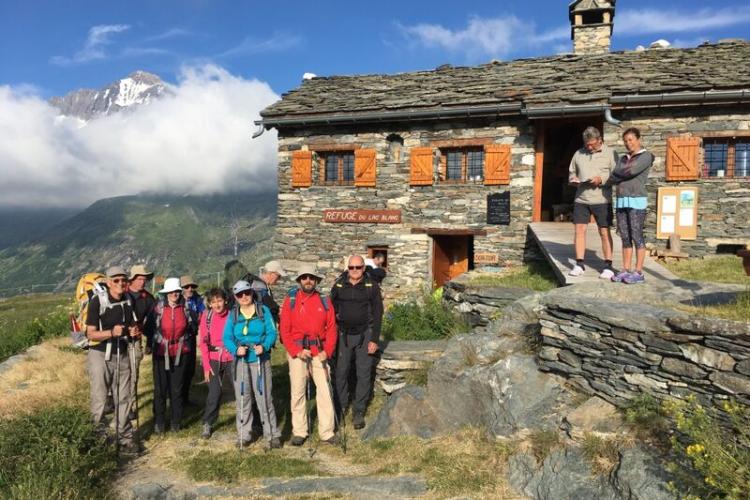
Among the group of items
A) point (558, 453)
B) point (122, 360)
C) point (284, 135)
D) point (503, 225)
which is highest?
point (284, 135)

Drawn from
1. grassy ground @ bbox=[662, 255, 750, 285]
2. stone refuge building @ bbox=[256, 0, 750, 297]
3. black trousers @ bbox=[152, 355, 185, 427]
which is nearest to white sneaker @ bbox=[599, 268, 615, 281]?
grassy ground @ bbox=[662, 255, 750, 285]

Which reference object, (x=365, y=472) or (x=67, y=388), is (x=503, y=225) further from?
(x=67, y=388)

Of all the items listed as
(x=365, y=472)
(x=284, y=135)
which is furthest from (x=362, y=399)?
(x=284, y=135)

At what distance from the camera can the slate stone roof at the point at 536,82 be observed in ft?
36.1

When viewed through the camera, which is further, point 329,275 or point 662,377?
point 329,275

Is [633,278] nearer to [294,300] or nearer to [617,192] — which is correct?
[617,192]

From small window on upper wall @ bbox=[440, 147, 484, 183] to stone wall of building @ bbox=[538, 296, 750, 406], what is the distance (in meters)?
7.71

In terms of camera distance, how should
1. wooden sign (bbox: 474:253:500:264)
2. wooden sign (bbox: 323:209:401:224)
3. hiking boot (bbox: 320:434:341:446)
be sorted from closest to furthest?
hiking boot (bbox: 320:434:341:446)
wooden sign (bbox: 474:253:500:264)
wooden sign (bbox: 323:209:401:224)

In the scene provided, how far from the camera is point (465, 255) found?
13648 mm

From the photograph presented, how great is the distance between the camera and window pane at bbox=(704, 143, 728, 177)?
1103cm

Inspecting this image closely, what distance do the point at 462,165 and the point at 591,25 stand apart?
23.3ft

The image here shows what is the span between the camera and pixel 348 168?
1370 cm

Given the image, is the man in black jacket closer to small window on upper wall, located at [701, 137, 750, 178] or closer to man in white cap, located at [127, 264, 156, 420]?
man in white cap, located at [127, 264, 156, 420]

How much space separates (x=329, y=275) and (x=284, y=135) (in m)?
4.08
